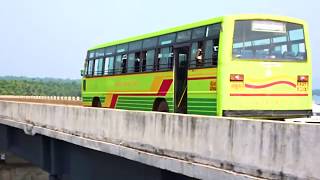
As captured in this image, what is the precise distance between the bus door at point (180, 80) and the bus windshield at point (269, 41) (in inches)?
87.0

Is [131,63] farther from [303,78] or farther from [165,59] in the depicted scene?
[303,78]

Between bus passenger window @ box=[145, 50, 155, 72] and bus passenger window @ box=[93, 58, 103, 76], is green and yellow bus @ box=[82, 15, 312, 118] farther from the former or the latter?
bus passenger window @ box=[93, 58, 103, 76]

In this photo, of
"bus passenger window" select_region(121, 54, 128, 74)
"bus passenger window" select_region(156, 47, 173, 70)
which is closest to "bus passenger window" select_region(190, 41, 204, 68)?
"bus passenger window" select_region(156, 47, 173, 70)

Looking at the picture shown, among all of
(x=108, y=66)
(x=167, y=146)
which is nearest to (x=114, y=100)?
(x=108, y=66)

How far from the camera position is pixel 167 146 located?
8320 millimetres

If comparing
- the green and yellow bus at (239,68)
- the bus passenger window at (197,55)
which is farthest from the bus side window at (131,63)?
the bus passenger window at (197,55)

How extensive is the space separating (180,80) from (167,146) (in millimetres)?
7016

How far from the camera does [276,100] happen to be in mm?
13453

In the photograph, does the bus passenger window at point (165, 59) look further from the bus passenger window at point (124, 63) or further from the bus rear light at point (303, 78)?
the bus rear light at point (303, 78)

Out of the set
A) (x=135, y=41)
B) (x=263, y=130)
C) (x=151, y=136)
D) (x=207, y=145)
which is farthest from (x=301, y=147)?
(x=135, y=41)

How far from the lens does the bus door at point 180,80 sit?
49.6 feet

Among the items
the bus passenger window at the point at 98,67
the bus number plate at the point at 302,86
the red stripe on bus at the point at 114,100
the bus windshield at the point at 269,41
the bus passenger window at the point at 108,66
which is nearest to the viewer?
the bus windshield at the point at 269,41

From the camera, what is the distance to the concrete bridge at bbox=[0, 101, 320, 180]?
5887 millimetres

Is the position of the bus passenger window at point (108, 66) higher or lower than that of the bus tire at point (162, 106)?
higher
